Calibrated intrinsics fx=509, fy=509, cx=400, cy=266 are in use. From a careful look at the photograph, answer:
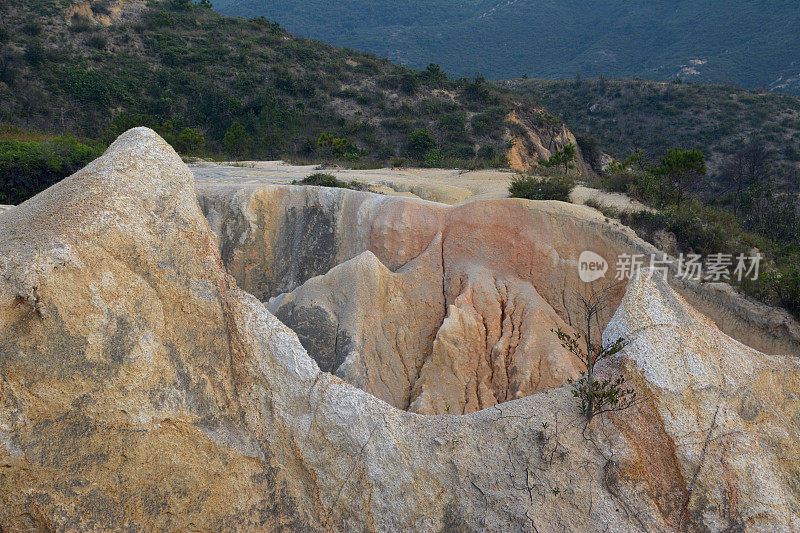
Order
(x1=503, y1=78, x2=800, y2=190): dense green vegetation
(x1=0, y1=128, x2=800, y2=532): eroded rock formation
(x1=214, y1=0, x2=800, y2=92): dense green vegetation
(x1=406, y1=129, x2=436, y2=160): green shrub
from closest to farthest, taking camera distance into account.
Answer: (x1=0, y1=128, x2=800, y2=532): eroded rock formation < (x1=406, y1=129, x2=436, y2=160): green shrub < (x1=503, y1=78, x2=800, y2=190): dense green vegetation < (x1=214, y1=0, x2=800, y2=92): dense green vegetation

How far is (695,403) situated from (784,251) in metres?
9.11

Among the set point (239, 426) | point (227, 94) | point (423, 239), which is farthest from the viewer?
point (227, 94)

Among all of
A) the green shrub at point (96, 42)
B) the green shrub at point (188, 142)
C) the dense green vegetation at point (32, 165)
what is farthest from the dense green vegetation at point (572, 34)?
the dense green vegetation at point (32, 165)

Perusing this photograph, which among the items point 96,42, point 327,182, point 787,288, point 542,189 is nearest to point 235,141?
point 96,42

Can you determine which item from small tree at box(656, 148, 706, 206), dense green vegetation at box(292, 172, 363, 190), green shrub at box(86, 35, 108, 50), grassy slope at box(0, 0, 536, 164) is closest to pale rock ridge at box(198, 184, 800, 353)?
dense green vegetation at box(292, 172, 363, 190)

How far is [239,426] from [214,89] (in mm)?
42298

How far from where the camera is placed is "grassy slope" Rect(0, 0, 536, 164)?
36344 millimetres

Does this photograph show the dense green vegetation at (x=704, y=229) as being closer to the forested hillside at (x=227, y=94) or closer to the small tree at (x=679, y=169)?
the small tree at (x=679, y=169)

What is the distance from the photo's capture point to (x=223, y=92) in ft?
139

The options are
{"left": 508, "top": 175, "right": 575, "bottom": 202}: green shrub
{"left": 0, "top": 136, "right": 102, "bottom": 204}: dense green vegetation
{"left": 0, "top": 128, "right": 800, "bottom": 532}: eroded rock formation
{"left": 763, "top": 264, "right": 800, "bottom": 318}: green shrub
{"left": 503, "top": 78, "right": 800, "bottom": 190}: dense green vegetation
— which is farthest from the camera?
{"left": 503, "top": 78, "right": 800, "bottom": 190}: dense green vegetation

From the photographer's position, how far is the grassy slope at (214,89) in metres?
36.3

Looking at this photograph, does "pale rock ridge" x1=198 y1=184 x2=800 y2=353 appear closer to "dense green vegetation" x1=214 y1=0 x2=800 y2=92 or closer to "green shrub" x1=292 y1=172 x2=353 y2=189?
"green shrub" x1=292 y1=172 x2=353 y2=189

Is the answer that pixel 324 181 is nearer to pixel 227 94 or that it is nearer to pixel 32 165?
pixel 32 165

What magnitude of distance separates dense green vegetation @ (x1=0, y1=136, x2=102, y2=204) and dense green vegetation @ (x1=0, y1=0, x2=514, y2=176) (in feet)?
43.5
